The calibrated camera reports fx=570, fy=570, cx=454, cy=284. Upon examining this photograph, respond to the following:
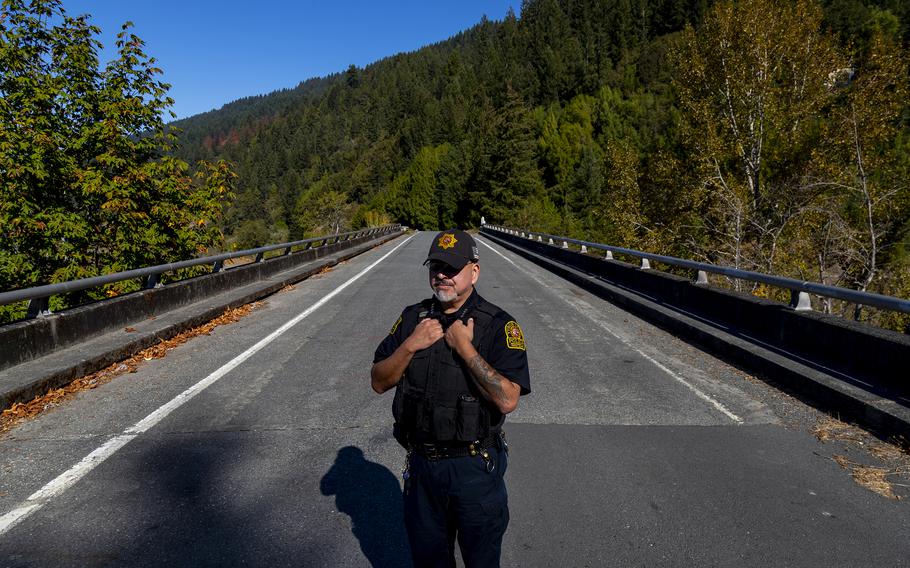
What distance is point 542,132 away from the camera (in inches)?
4267

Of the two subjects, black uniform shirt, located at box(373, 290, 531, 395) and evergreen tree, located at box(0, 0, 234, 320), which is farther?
evergreen tree, located at box(0, 0, 234, 320)

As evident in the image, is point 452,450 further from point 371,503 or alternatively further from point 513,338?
point 371,503

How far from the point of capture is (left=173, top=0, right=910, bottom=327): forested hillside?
2114 centimetres

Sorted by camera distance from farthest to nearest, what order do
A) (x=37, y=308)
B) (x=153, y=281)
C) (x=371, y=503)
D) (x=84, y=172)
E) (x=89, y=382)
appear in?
(x=84, y=172) → (x=153, y=281) → (x=37, y=308) → (x=89, y=382) → (x=371, y=503)

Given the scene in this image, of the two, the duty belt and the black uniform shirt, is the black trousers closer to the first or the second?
the duty belt

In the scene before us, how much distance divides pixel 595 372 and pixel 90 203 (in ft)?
40.8

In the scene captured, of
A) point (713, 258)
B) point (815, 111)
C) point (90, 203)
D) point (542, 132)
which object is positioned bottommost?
point (713, 258)

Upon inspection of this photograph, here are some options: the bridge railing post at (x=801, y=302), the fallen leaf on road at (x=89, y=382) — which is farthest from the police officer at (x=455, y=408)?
the bridge railing post at (x=801, y=302)

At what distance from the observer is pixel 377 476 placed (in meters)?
4.04

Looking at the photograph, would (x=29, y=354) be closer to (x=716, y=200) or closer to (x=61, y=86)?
(x=61, y=86)

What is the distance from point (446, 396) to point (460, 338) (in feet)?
0.91

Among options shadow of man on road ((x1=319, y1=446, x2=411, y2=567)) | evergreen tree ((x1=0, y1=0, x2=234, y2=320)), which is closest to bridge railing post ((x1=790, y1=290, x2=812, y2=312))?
shadow of man on road ((x1=319, y1=446, x2=411, y2=567))

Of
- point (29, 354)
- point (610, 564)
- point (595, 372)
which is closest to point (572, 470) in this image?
point (610, 564)

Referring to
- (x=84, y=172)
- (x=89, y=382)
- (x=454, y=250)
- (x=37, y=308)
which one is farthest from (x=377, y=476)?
(x=84, y=172)
